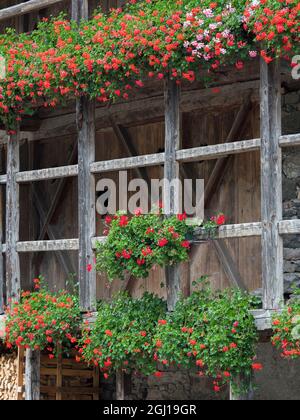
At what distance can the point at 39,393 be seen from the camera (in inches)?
523

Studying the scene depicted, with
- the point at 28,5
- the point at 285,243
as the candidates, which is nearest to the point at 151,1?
the point at 28,5

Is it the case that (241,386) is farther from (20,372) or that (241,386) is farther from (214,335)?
(20,372)

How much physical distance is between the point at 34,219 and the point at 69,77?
376 cm

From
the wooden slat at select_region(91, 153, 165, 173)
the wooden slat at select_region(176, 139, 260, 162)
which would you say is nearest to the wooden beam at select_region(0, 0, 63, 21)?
the wooden slat at select_region(91, 153, 165, 173)

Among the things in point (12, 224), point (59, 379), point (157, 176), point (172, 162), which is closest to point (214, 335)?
point (172, 162)

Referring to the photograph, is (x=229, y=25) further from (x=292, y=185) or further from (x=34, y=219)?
(x=34, y=219)

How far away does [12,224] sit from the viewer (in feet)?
42.5

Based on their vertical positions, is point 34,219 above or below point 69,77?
below

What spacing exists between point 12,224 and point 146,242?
8.08 feet

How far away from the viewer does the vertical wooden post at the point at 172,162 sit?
36.9 ft

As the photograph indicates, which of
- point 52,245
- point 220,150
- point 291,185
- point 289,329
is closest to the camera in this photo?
point 289,329


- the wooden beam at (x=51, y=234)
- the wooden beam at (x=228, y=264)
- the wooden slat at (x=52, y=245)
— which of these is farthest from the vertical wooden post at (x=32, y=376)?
the wooden beam at (x=228, y=264)

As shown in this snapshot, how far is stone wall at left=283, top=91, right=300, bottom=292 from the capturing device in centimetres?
1185
